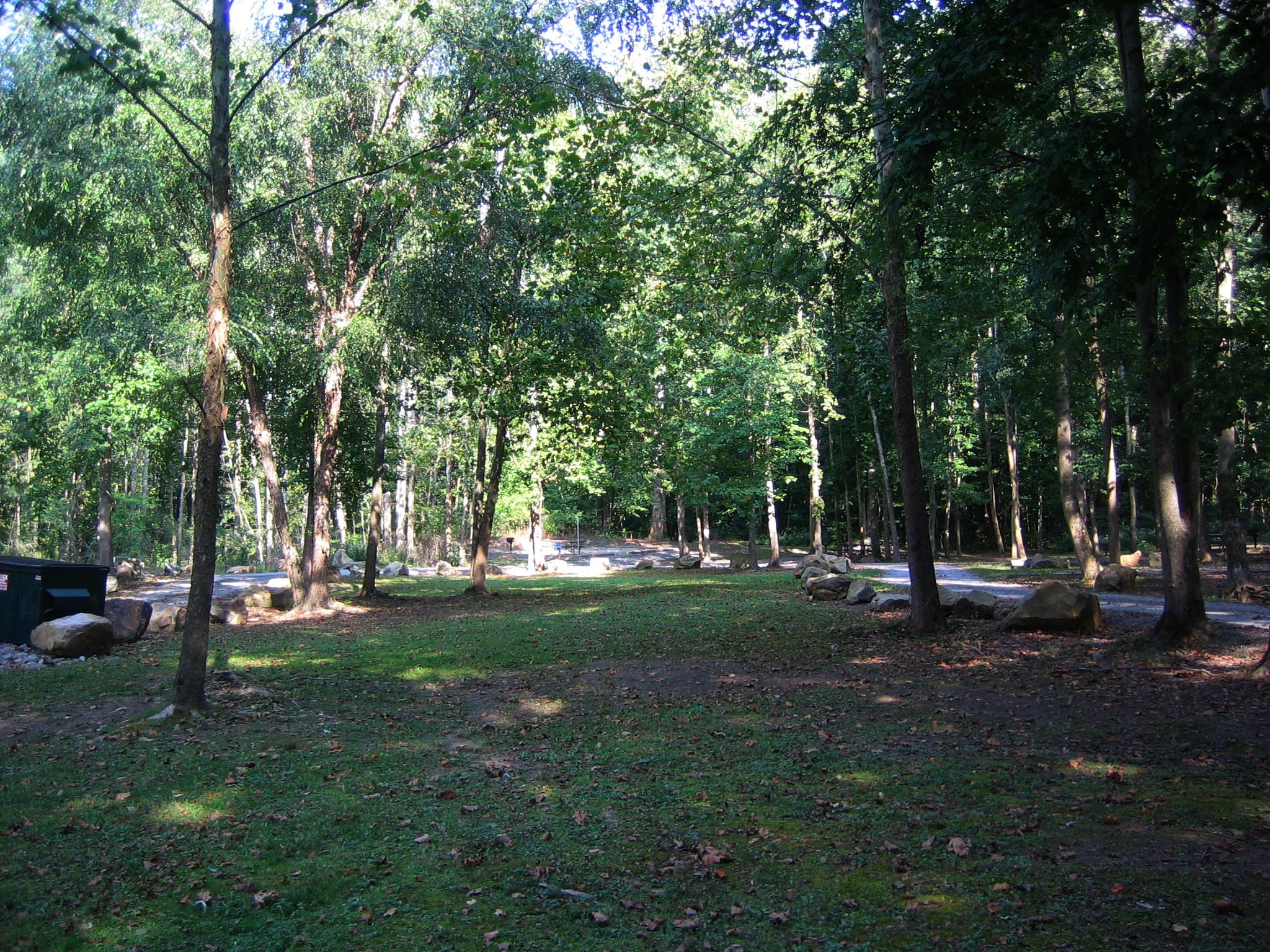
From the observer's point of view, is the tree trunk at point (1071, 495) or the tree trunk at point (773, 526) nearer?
the tree trunk at point (1071, 495)

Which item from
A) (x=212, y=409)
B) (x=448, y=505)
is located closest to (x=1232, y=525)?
(x=212, y=409)

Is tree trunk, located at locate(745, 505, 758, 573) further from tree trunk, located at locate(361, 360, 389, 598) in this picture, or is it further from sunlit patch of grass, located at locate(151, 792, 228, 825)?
sunlit patch of grass, located at locate(151, 792, 228, 825)

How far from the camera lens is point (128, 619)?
13125 mm

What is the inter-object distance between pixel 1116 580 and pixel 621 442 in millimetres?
11202

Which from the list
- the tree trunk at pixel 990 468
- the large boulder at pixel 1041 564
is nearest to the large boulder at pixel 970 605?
the large boulder at pixel 1041 564

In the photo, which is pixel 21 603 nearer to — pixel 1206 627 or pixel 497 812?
pixel 497 812

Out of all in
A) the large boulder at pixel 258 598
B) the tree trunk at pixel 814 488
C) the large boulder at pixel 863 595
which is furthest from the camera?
the tree trunk at pixel 814 488

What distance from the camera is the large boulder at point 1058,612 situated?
11.3 metres

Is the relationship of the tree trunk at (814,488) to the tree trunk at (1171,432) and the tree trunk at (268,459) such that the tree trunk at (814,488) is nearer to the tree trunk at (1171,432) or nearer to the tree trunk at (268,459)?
the tree trunk at (268,459)

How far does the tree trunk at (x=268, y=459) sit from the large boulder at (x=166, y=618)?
2.97 m

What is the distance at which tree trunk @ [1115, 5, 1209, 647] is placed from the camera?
30.0 feet

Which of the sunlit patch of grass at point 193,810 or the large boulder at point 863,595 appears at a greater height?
the large boulder at point 863,595

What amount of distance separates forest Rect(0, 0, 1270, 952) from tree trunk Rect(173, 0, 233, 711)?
0.19 ft

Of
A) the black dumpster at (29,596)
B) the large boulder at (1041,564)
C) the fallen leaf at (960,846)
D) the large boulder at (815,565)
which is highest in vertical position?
the black dumpster at (29,596)
